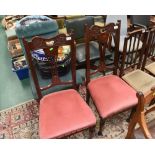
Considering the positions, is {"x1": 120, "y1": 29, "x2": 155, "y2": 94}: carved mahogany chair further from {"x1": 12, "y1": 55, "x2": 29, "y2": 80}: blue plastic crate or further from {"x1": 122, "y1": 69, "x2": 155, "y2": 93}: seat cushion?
{"x1": 12, "y1": 55, "x2": 29, "y2": 80}: blue plastic crate

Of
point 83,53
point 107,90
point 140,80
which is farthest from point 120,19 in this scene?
point 107,90

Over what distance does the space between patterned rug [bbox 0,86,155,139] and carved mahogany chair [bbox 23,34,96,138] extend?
44cm

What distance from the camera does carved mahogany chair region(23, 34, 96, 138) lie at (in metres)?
1.25

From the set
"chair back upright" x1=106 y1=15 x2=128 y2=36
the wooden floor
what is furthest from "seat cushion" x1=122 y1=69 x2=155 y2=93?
"chair back upright" x1=106 y1=15 x2=128 y2=36

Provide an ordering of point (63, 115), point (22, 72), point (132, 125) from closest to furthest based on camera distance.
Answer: point (132, 125)
point (63, 115)
point (22, 72)

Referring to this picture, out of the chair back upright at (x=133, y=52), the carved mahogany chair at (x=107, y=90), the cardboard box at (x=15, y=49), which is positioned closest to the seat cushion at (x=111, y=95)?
the carved mahogany chair at (x=107, y=90)

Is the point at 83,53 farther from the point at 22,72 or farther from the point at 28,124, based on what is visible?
the point at 28,124

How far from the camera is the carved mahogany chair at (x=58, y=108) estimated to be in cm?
125

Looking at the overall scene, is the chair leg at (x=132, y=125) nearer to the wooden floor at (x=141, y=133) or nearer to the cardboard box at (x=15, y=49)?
the wooden floor at (x=141, y=133)

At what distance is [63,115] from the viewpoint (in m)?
1.32

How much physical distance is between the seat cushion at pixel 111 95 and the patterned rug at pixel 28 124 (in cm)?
33

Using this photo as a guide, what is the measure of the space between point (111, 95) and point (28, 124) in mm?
944
